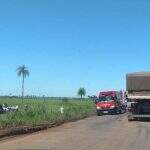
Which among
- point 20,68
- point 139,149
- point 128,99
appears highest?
point 20,68

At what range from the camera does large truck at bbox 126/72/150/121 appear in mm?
38406

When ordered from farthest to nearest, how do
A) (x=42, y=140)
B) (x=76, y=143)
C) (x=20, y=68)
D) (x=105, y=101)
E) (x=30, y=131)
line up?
(x=20, y=68)
(x=105, y=101)
(x=30, y=131)
(x=42, y=140)
(x=76, y=143)

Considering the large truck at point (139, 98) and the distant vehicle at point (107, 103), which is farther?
the distant vehicle at point (107, 103)

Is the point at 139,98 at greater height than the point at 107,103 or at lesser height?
lesser

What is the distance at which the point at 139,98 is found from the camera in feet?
126

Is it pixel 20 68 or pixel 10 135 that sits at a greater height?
pixel 20 68

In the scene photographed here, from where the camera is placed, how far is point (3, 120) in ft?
98.3

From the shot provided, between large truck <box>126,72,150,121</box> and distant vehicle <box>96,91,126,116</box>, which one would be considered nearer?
large truck <box>126,72,150,121</box>

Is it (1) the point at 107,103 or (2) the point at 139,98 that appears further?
(1) the point at 107,103

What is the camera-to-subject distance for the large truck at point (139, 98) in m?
38.4

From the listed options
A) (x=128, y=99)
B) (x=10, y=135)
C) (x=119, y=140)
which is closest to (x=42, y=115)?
(x=128, y=99)

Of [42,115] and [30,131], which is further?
[42,115]

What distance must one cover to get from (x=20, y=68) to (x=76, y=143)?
152 m

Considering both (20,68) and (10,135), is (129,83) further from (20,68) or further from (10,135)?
(20,68)
